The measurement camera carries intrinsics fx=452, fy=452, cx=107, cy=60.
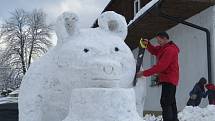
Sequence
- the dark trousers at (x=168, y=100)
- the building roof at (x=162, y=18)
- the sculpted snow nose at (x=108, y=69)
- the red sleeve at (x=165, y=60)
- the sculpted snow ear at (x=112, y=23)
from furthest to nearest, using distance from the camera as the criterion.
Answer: the building roof at (x=162, y=18), the dark trousers at (x=168, y=100), the red sleeve at (x=165, y=60), the sculpted snow ear at (x=112, y=23), the sculpted snow nose at (x=108, y=69)

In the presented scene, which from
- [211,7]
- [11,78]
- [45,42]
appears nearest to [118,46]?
[211,7]

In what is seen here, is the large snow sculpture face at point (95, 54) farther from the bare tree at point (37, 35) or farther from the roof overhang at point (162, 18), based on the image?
the bare tree at point (37, 35)

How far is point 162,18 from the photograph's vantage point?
1429 centimetres

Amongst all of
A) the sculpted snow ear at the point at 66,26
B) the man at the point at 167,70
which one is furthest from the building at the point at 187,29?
the sculpted snow ear at the point at 66,26

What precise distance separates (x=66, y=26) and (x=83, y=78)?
73 cm

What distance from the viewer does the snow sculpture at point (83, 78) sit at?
476 cm

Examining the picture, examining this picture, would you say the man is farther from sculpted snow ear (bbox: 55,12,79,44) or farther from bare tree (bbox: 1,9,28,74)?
bare tree (bbox: 1,9,28,74)

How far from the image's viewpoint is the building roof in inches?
495

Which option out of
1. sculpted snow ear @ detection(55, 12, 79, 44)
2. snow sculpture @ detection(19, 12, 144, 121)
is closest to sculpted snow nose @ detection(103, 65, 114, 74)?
snow sculpture @ detection(19, 12, 144, 121)

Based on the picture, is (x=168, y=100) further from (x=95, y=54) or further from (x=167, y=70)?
(x=95, y=54)

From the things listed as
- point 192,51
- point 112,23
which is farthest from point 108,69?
point 192,51

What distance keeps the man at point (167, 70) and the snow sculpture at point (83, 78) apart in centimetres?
66

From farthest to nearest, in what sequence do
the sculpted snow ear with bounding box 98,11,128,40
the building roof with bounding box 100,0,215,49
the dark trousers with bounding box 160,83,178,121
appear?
the building roof with bounding box 100,0,215,49 → the dark trousers with bounding box 160,83,178,121 → the sculpted snow ear with bounding box 98,11,128,40

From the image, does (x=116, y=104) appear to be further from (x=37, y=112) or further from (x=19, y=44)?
(x=19, y=44)
